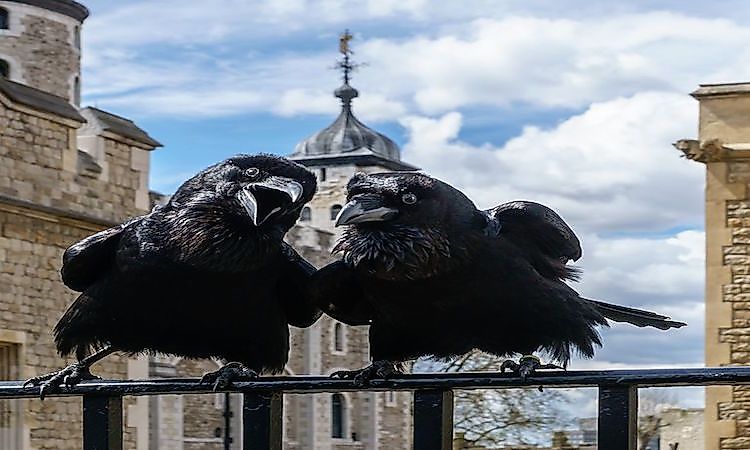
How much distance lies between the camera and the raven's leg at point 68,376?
9.61 feet

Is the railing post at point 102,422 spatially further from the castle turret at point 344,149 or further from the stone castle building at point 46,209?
the castle turret at point 344,149

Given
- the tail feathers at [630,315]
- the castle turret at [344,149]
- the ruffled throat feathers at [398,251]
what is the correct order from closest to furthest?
the ruffled throat feathers at [398,251] → the tail feathers at [630,315] → the castle turret at [344,149]

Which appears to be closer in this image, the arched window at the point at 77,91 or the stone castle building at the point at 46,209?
the stone castle building at the point at 46,209

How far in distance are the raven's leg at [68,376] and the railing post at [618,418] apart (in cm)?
94

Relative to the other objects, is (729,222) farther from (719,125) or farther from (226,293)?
(226,293)

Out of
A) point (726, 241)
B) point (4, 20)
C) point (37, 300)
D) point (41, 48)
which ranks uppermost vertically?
point (4, 20)

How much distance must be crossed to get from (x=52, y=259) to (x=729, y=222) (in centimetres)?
678

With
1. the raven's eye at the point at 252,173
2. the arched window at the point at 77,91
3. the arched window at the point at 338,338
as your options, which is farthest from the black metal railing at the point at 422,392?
the arched window at the point at 338,338

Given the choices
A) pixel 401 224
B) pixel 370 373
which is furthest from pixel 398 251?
pixel 370 373

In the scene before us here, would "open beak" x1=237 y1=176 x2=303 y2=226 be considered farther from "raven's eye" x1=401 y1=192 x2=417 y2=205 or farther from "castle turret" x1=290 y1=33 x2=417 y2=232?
"castle turret" x1=290 y1=33 x2=417 y2=232

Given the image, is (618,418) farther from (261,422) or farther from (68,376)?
(68,376)

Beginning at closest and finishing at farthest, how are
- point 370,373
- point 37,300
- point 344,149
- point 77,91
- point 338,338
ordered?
1. point 370,373
2. point 37,300
3. point 77,91
4. point 338,338
5. point 344,149

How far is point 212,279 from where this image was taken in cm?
317

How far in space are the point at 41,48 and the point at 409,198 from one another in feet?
86.6
